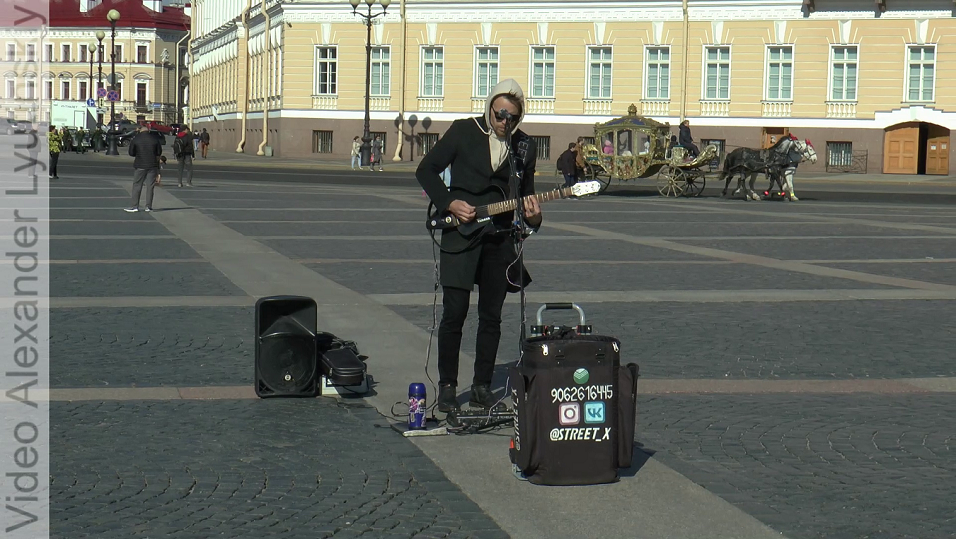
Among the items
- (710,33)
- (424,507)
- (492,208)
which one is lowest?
(424,507)

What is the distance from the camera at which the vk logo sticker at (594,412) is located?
644 cm

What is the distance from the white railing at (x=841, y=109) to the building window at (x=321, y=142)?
22118 mm

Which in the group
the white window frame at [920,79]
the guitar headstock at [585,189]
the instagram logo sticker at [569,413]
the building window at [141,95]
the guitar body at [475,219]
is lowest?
the instagram logo sticker at [569,413]

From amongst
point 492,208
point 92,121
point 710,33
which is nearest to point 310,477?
point 492,208

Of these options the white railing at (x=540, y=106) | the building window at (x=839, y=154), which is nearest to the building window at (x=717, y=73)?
the building window at (x=839, y=154)

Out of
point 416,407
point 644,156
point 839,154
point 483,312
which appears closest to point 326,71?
point 839,154

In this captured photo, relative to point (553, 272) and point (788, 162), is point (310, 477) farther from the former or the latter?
point (788, 162)

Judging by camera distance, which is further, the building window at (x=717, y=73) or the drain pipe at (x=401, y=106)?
the drain pipe at (x=401, y=106)

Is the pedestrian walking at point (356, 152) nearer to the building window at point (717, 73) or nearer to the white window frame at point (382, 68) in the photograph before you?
the white window frame at point (382, 68)

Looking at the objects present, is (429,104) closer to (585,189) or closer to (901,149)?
(901,149)

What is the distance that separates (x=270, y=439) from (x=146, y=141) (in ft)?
61.4

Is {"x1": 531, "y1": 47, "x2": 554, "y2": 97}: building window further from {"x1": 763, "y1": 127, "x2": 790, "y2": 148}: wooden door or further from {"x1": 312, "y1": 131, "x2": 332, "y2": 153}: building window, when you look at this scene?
{"x1": 312, "y1": 131, "x2": 332, "y2": 153}: building window

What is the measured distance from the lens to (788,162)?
34.5 meters

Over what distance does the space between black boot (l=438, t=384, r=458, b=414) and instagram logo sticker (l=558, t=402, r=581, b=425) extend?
4.66ft
